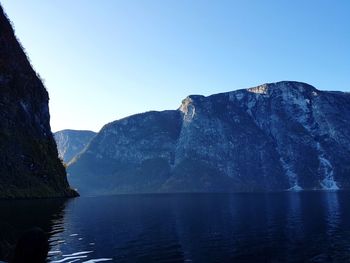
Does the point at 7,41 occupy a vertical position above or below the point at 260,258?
above

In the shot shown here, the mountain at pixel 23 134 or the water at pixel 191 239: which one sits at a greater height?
the mountain at pixel 23 134

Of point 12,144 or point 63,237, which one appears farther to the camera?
point 12,144

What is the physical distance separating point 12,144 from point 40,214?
188 feet

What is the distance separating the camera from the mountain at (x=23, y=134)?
12912 centimetres

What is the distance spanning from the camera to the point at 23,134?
146 meters

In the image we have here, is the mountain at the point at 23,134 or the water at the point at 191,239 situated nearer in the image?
the water at the point at 191,239

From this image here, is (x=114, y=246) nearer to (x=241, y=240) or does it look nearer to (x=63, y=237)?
(x=63, y=237)

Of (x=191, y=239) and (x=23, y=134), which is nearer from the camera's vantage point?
(x=191, y=239)

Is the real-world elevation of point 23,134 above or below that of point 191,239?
above

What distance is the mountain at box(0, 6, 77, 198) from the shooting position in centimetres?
12912

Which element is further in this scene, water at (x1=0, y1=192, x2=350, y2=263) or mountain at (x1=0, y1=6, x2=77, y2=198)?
mountain at (x1=0, y1=6, x2=77, y2=198)

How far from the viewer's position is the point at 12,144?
135 m

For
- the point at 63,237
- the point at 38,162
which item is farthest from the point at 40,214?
the point at 38,162

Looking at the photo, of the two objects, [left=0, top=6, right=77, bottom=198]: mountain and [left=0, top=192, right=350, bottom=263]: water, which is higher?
[left=0, top=6, right=77, bottom=198]: mountain
